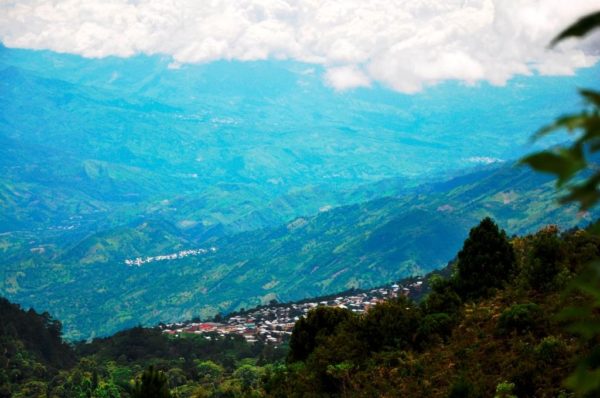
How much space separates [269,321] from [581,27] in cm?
14038

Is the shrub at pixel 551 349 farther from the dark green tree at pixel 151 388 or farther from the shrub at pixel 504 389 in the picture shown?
the dark green tree at pixel 151 388

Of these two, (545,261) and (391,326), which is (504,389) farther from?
(391,326)

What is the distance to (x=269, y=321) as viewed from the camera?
142 m

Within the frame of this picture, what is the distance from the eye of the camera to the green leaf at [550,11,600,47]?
3.73 m

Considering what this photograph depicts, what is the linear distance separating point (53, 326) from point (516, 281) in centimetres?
9729

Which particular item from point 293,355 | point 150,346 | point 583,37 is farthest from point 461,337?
point 150,346

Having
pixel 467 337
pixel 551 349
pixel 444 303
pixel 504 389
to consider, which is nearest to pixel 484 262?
pixel 444 303

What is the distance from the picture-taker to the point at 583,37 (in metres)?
3.89

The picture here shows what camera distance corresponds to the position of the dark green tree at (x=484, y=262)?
31.7 metres

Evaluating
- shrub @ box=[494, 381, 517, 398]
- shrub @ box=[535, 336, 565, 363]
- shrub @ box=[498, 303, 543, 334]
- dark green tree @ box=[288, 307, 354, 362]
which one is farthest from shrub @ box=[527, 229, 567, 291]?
dark green tree @ box=[288, 307, 354, 362]

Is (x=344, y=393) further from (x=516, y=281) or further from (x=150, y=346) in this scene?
(x=150, y=346)

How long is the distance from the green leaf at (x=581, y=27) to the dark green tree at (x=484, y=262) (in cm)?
2870

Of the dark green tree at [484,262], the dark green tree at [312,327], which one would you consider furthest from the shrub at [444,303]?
the dark green tree at [312,327]

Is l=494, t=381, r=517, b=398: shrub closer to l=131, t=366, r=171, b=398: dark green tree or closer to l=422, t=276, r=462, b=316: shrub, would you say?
l=422, t=276, r=462, b=316: shrub
